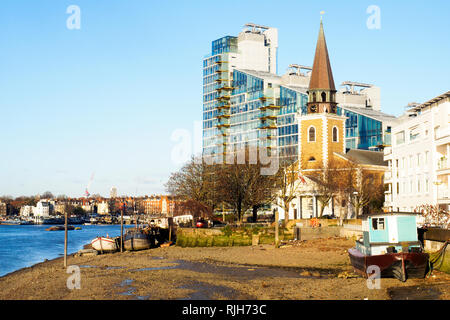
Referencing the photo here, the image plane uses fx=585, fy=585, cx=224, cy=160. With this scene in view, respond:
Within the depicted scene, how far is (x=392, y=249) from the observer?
29.6 meters

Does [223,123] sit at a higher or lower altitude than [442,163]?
higher

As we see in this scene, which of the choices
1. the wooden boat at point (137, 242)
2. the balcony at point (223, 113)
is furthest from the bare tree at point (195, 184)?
the balcony at point (223, 113)

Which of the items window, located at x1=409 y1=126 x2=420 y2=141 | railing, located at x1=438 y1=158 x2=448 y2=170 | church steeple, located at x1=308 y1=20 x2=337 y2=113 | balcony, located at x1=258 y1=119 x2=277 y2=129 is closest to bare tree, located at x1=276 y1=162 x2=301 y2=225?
church steeple, located at x1=308 y1=20 x2=337 y2=113

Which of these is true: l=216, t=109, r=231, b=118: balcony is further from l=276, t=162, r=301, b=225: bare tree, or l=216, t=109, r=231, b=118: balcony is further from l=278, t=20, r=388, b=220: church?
l=276, t=162, r=301, b=225: bare tree

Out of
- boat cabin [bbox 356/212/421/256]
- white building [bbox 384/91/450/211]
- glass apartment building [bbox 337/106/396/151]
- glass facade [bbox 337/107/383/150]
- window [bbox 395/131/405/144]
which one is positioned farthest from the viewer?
glass facade [bbox 337/107/383/150]

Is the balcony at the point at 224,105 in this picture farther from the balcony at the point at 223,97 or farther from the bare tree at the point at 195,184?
the bare tree at the point at 195,184

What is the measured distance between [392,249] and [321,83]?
58688 millimetres

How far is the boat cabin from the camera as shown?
30.7m

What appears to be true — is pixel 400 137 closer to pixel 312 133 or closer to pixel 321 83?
pixel 321 83

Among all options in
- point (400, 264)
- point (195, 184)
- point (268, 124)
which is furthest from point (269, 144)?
point (400, 264)

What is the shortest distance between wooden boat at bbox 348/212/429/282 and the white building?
16.5 metres

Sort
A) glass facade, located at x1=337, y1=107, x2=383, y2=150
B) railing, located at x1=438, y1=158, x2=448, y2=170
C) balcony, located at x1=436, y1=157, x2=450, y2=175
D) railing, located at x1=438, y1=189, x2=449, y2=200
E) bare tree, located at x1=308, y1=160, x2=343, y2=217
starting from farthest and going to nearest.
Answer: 1. glass facade, located at x1=337, y1=107, x2=383, y2=150
2. bare tree, located at x1=308, y1=160, x2=343, y2=217
3. railing, located at x1=438, y1=158, x2=448, y2=170
4. railing, located at x1=438, y1=189, x2=449, y2=200
5. balcony, located at x1=436, y1=157, x2=450, y2=175

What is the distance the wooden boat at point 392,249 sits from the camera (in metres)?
28.7
